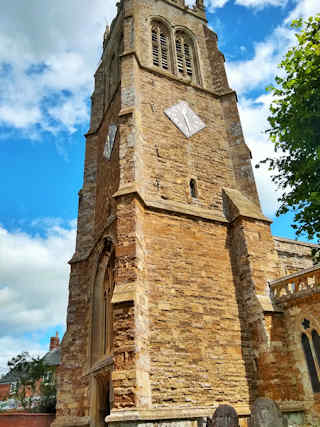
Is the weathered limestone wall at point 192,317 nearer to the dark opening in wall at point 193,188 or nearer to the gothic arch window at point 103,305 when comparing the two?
the dark opening in wall at point 193,188

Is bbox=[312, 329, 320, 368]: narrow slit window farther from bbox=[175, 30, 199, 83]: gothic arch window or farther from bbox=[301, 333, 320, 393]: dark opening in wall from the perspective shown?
bbox=[175, 30, 199, 83]: gothic arch window

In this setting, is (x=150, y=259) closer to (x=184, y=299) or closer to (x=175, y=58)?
(x=184, y=299)

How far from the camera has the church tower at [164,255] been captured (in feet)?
30.0

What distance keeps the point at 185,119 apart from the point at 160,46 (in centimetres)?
517

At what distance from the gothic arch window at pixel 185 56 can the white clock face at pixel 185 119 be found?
2.73 m

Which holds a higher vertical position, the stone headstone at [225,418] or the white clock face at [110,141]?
the white clock face at [110,141]

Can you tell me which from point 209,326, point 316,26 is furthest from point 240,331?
point 316,26

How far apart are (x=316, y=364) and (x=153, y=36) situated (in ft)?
53.6

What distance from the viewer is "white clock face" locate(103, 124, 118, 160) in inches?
600

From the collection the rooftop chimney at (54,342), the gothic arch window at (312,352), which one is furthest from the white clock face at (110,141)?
the rooftop chimney at (54,342)

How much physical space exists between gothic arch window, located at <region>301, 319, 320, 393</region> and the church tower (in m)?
1.20

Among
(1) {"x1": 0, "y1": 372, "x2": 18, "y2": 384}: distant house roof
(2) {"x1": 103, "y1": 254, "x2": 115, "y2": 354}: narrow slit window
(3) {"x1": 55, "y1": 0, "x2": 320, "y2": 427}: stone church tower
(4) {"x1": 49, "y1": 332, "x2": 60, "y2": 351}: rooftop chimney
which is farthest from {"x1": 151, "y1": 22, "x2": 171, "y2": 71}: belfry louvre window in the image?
(1) {"x1": 0, "y1": 372, "x2": 18, "y2": 384}: distant house roof

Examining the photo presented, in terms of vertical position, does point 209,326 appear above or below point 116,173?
below

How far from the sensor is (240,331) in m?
10.9
